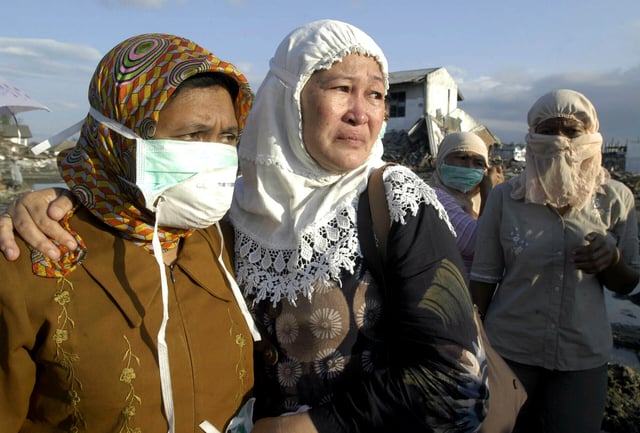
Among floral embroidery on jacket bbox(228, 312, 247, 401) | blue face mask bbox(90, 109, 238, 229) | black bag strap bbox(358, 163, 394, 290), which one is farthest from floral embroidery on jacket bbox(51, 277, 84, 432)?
black bag strap bbox(358, 163, 394, 290)

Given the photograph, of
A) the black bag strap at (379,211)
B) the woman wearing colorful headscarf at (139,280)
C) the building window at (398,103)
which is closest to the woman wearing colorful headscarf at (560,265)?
the black bag strap at (379,211)

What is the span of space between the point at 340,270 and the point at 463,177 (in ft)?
8.57

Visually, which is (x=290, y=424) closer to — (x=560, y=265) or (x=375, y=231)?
(x=375, y=231)

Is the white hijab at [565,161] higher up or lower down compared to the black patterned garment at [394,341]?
higher up

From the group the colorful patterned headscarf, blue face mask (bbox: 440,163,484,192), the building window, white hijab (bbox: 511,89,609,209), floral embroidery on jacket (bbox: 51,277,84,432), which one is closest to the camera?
floral embroidery on jacket (bbox: 51,277,84,432)

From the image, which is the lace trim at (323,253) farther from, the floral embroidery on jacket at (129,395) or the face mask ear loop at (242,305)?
the floral embroidery on jacket at (129,395)

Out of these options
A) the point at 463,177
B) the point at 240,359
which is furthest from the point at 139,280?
the point at 463,177

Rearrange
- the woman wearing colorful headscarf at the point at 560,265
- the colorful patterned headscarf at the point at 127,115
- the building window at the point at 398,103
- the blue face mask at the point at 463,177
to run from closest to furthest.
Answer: the colorful patterned headscarf at the point at 127,115 → the woman wearing colorful headscarf at the point at 560,265 → the blue face mask at the point at 463,177 → the building window at the point at 398,103

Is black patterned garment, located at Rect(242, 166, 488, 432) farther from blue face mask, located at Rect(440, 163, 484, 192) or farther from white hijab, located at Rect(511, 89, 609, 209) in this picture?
blue face mask, located at Rect(440, 163, 484, 192)

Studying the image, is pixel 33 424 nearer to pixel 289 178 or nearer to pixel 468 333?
pixel 289 178

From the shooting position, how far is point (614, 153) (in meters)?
34.9

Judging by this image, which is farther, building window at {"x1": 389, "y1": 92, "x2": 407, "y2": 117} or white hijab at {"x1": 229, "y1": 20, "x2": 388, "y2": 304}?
building window at {"x1": 389, "y1": 92, "x2": 407, "y2": 117}

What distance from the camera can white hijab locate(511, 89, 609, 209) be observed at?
2871 millimetres

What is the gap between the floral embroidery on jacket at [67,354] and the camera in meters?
1.32
